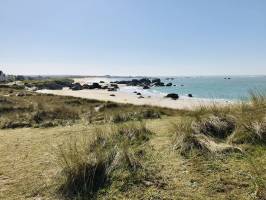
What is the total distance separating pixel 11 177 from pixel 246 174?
4.00 m

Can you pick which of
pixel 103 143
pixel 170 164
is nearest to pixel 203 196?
pixel 170 164

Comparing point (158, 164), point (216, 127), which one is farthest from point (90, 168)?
point (216, 127)

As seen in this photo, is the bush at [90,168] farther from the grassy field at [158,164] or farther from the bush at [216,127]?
the bush at [216,127]

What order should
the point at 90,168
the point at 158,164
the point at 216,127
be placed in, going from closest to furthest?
the point at 90,168 < the point at 158,164 < the point at 216,127

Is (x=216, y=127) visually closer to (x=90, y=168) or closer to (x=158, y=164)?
(x=158, y=164)

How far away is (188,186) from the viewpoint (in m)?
5.02

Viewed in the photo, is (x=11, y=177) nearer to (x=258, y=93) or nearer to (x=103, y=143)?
(x=103, y=143)

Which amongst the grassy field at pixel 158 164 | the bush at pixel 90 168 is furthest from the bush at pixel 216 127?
the bush at pixel 90 168

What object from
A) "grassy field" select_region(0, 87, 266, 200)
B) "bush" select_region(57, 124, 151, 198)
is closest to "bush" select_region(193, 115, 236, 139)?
"grassy field" select_region(0, 87, 266, 200)

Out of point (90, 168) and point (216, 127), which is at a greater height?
point (216, 127)

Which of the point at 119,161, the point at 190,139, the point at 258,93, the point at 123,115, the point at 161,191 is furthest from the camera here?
the point at 123,115

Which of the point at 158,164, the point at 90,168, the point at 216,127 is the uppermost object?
the point at 216,127

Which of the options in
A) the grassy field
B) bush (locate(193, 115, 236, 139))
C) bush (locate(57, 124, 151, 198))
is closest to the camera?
the grassy field

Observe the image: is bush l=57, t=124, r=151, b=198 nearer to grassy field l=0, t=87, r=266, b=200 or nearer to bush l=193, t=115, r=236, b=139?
grassy field l=0, t=87, r=266, b=200
